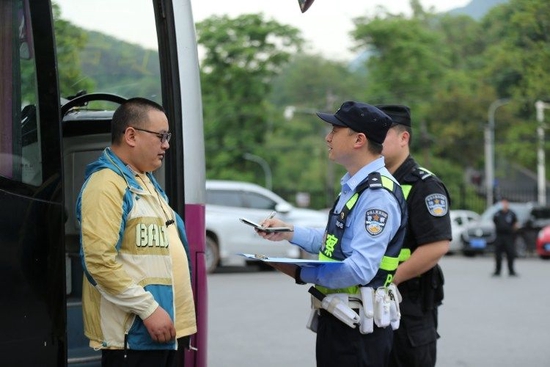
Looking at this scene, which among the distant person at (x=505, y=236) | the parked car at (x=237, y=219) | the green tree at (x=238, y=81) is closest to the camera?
the parked car at (x=237, y=219)

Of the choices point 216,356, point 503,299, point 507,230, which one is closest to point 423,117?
point 507,230

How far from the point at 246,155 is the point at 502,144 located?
13.2 m

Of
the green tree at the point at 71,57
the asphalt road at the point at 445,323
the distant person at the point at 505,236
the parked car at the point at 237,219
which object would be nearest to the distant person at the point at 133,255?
the green tree at the point at 71,57

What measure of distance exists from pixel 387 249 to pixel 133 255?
1.07m

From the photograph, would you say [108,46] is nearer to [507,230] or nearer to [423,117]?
[507,230]

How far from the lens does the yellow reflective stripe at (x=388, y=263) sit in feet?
13.9

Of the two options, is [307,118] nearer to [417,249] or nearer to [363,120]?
[417,249]

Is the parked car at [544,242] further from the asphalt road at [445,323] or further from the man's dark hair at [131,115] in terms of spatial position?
the man's dark hair at [131,115]

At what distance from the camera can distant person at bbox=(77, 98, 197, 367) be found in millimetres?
3781

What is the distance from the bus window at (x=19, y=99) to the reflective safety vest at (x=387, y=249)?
3.95 ft

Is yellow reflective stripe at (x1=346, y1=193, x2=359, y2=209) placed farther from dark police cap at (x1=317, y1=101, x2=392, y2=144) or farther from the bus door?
the bus door

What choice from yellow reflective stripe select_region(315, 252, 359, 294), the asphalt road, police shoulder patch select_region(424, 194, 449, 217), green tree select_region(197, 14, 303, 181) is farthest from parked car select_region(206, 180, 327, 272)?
green tree select_region(197, 14, 303, 181)

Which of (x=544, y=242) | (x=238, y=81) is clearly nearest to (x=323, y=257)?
(x=544, y=242)

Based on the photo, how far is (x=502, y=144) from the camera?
158 ft
